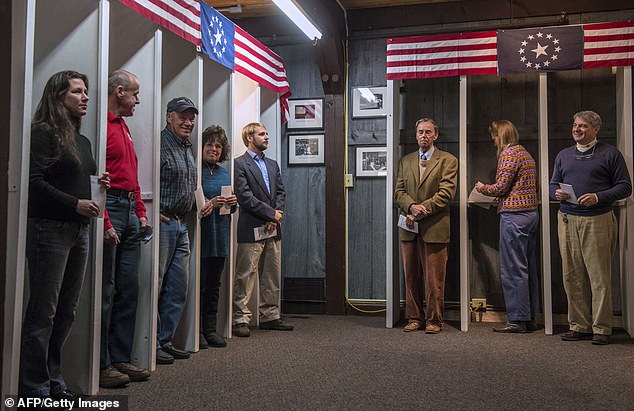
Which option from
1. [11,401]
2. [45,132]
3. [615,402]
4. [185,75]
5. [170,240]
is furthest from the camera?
[185,75]

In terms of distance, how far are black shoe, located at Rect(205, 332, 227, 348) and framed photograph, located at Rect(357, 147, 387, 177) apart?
8.15ft

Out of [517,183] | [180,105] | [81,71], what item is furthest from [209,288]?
[517,183]

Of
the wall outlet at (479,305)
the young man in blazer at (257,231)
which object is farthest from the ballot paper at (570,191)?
the young man in blazer at (257,231)

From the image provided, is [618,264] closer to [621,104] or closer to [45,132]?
[621,104]

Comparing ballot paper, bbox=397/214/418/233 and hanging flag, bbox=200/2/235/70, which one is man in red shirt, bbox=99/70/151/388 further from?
ballot paper, bbox=397/214/418/233

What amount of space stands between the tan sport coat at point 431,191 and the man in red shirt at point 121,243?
258 cm

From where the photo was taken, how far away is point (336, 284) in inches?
265

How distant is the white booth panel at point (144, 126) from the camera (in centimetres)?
407

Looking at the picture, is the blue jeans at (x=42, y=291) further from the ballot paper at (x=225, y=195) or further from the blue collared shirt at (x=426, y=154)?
the blue collared shirt at (x=426, y=154)

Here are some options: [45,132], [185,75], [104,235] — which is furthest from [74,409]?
[185,75]

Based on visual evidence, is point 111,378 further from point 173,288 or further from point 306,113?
point 306,113

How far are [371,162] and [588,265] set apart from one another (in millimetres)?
2330

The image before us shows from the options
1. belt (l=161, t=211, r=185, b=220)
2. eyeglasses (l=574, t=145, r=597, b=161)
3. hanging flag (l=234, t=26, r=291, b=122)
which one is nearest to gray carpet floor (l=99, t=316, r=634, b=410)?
belt (l=161, t=211, r=185, b=220)

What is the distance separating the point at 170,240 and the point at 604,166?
323 centimetres
